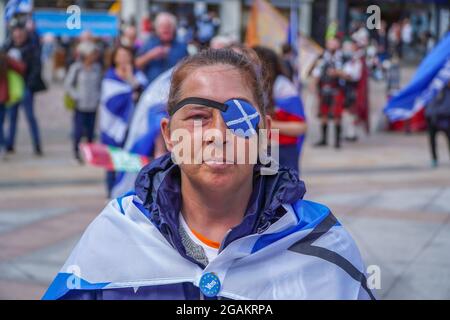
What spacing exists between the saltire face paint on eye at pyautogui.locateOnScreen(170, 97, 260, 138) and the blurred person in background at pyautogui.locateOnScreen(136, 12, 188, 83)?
5.34 metres

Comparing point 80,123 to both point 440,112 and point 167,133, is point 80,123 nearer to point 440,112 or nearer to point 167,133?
point 440,112

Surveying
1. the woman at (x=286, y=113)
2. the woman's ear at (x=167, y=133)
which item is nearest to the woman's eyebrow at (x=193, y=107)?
the woman's ear at (x=167, y=133)

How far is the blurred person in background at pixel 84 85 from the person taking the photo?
1027cm

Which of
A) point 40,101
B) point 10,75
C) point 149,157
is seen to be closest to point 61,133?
point 10,75

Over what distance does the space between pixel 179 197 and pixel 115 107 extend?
17.3ft

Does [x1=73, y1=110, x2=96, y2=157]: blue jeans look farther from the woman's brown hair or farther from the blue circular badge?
the blue circular badge

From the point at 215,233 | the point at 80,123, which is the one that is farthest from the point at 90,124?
the point at 215,233

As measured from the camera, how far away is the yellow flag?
39.9 feet

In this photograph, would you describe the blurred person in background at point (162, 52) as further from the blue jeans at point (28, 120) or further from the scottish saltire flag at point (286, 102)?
the blue jeans at point (28, 120)

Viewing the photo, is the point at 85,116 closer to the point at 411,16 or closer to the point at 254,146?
the point at 254,146

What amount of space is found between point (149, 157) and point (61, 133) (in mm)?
7874

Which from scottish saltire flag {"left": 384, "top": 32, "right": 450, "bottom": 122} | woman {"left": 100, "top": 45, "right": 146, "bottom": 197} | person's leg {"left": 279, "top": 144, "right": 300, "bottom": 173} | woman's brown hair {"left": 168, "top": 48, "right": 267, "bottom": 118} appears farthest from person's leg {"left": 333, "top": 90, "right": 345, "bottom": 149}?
woman's brown hair {"left": 168, "top": 48, "right": 267, "bottom": 118}

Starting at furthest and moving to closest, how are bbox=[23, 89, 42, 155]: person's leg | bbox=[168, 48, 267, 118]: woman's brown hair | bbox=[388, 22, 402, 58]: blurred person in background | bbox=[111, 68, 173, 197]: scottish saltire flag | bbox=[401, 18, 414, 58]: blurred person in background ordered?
bbox=[401, 18, 414, 58]: blurred person in background → bbox=[388, 22, 402, 58]: blurred person in background → bbox=[23, 89, 42, 155]: person's leg → bbox=[111, 68, 173, 197]: scottish saltire flag → bbox=[168, 48, 267, 118]: woman's brown hair

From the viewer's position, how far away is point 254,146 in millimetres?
2021
